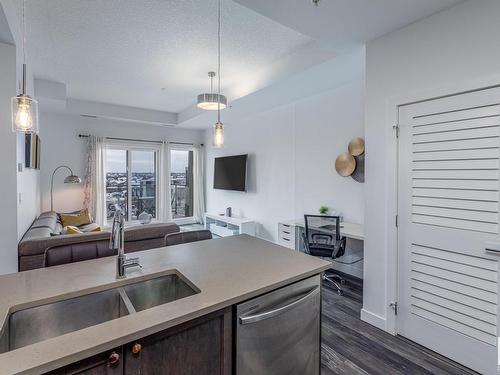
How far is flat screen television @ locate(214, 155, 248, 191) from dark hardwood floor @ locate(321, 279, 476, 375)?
3395 millimetres

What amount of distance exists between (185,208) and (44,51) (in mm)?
4679

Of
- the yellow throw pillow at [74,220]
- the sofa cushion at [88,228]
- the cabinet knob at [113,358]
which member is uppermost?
the cabinet knob at [113,358]

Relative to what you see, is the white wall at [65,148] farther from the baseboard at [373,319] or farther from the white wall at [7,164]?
the baseboard at [373,319]

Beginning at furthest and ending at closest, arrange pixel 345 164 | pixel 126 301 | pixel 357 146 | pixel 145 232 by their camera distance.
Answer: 1. pixel 345 164
2. pixel 357 146
3. pixel 145 232
4. pixel 126 301

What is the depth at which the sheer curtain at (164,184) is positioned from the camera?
6641 millimetres

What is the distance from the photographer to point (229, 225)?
18.9 ft

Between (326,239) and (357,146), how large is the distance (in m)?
1.28

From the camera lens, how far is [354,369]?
193cm

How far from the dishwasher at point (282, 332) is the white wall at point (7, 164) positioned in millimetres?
2543

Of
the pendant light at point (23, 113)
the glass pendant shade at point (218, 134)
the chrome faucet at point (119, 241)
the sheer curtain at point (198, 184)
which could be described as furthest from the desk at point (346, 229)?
the sheer curtain at point (198, 184)

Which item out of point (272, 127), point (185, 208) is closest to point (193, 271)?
point (272, 127)

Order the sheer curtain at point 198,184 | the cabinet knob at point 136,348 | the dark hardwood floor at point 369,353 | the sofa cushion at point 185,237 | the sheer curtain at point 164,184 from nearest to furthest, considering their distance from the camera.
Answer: the cabinet knob at point 136,348 → the dark hardwood floor at point 369,353 → the sofa cushion at point 185,237 → the sheer curtain at point 164,184 → the sheer curtain at point 198,184

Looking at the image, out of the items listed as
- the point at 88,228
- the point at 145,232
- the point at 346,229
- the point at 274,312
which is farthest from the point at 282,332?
the point at 88,228

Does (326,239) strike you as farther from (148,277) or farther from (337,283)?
(148,277)
